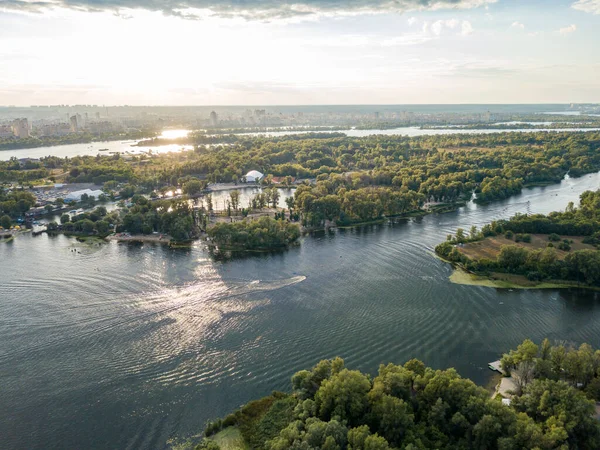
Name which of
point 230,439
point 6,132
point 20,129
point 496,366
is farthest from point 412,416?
point 6,132

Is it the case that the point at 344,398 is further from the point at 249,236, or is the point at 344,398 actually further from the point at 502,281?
the point at 249,236

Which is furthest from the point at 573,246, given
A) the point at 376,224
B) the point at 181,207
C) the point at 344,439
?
the point at 181,207

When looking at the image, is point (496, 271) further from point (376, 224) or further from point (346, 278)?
point (376, 224)

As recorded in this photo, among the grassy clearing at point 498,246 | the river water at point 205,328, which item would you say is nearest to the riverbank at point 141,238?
the river water at point 205,328

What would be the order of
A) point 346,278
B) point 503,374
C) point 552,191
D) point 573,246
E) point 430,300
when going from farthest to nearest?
1. point 552,191
2. point 573,246
3. point 346,278
4. point 430,300
5. point 503,374

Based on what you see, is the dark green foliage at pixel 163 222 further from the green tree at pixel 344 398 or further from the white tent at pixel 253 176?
the green tree at pixel 344 398
